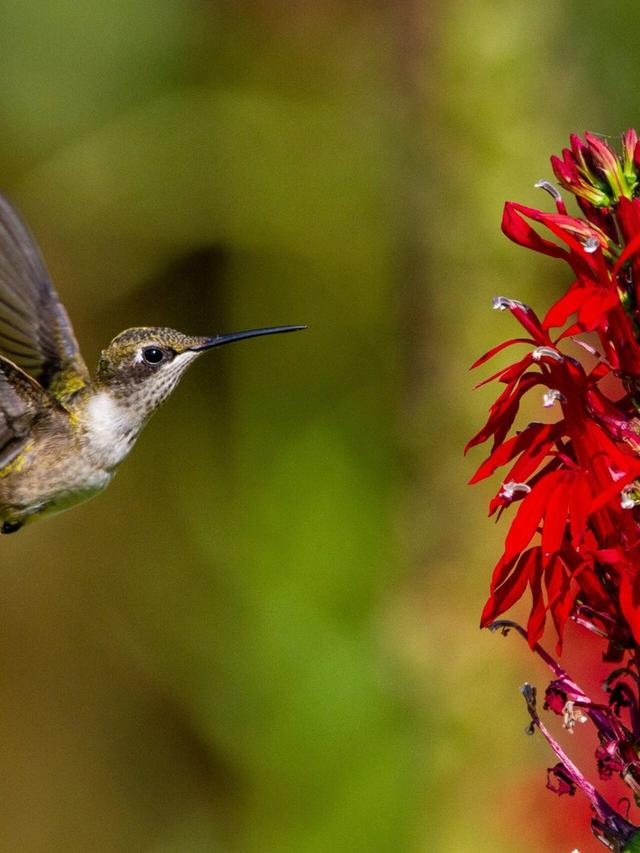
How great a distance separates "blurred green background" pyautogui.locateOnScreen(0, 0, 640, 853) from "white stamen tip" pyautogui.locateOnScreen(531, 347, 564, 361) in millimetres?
930

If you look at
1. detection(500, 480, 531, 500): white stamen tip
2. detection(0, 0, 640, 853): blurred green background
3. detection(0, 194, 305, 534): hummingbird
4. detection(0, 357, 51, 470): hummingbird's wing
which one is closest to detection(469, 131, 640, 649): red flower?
detection(500, 480, 531, 500): white stamen tip

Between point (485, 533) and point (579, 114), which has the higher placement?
point (579, 114)

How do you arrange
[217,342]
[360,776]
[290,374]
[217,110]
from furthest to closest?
[217,110] < [290,374] < [360,776] < [217,342]

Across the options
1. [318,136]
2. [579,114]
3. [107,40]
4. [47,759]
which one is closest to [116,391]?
[579,114]

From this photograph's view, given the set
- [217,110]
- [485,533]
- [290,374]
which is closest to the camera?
[485,533]

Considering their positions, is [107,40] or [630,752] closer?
[630,752]

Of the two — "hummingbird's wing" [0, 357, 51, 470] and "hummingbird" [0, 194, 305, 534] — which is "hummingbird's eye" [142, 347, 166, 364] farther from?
"hummingbird's wing" [0, 357, 51, 470]

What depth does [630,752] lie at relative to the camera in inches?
32.7

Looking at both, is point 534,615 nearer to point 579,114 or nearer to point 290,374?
point 579,114

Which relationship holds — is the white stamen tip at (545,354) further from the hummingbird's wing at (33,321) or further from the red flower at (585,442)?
the hummingbird's wing at (33,321)

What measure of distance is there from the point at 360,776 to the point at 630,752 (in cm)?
126

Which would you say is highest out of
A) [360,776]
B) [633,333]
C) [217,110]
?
[217,110]

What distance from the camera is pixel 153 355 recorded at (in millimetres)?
1345

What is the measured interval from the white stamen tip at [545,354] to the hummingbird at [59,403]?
1.81ft
